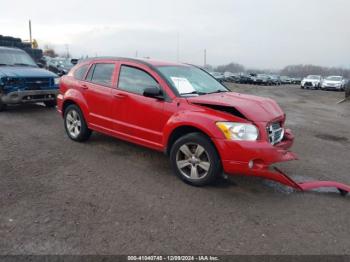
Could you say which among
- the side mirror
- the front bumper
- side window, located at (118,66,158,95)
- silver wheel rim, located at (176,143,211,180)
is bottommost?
silver wheel rim, located at (176,143,211,180)

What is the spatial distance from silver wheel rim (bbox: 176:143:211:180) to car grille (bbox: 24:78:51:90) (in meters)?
6.27

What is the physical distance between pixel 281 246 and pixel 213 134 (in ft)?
5.27

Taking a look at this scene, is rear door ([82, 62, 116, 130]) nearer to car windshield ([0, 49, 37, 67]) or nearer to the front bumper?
the front bumper

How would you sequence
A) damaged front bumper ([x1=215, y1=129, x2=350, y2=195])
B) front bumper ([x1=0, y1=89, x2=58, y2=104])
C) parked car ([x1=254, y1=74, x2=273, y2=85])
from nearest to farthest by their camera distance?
damaged front bumper ([x1=215, y1=129, x2=350, y2=195]), front bumper ([x1=0, y1=89, x2=58, y2=104]), parked car ([x1=254, y1=74, x2=273, y2=85])

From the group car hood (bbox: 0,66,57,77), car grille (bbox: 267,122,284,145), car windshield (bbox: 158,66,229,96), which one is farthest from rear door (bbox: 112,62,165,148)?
car hood (bbox: 0,66,57,77)

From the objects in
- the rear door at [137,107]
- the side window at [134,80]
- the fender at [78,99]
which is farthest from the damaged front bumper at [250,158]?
the fender at [78,99]

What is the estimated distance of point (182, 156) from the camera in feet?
15.4

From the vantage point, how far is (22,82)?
9047mm

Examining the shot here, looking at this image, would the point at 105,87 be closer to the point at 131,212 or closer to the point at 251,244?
the point at 131,212

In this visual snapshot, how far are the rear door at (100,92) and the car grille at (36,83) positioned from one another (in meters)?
3.85

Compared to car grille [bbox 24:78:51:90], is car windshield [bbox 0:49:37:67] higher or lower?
higher

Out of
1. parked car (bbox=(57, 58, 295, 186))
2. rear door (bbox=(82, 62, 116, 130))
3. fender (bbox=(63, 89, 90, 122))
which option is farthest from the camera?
fender (bbox=(63, 89, 90, 122))

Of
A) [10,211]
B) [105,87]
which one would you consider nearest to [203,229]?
[10,211]

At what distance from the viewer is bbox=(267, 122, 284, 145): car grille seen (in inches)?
177
